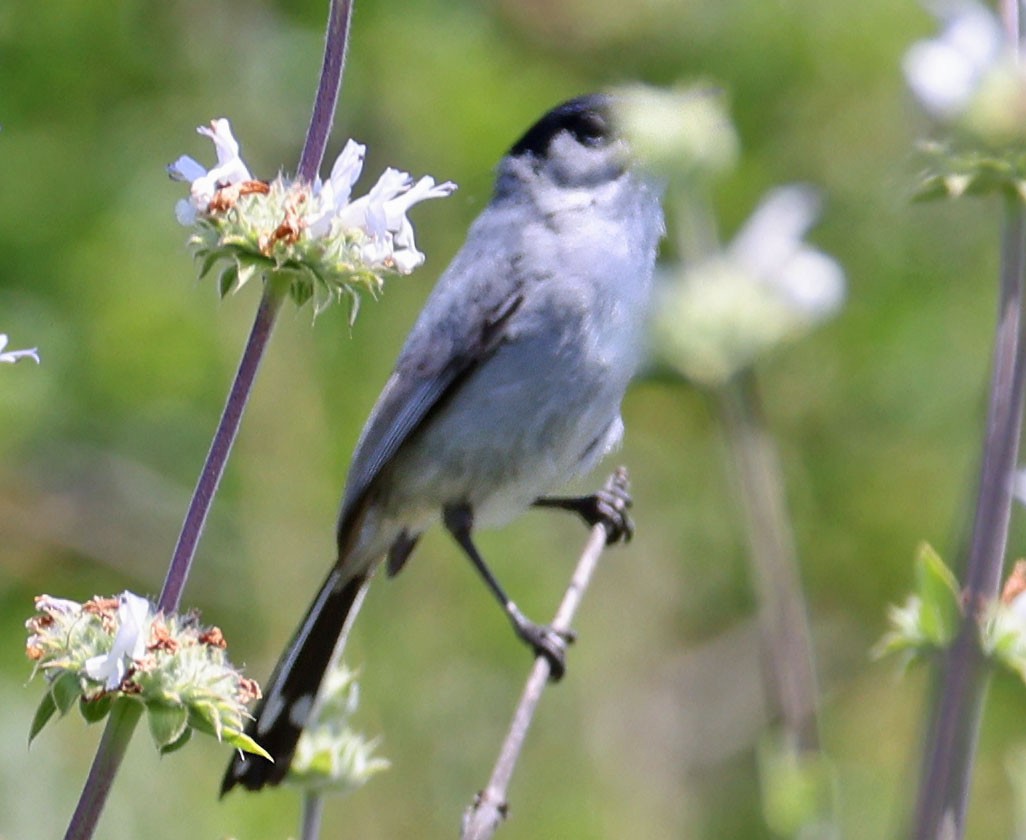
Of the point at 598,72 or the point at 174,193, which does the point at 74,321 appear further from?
the point at 598,72

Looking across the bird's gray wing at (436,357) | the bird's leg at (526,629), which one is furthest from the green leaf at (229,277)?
the bird's leg at (526,629)

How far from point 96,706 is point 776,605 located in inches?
30.2

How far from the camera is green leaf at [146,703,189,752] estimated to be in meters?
1.68

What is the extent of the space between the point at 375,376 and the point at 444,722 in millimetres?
1124

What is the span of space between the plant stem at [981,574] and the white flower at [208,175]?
2.94ft

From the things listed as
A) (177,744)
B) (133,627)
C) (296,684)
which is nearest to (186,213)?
(133,627)

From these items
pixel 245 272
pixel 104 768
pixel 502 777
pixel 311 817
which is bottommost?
pixel 104 768

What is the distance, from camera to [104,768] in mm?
1606

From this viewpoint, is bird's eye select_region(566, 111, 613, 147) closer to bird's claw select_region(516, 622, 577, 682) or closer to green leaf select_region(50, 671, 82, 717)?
bird's claw select_region(516, 622, 577, 682)

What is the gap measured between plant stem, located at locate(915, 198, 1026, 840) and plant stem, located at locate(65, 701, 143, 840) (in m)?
0.78

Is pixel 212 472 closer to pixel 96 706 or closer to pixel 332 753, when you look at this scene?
pixel 96 706

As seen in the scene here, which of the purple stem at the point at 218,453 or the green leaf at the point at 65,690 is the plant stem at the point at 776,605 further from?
the green leaf at the point at 65,690

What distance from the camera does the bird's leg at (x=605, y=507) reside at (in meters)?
3.81

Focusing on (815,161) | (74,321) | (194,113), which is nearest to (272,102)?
(194,113)
